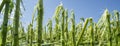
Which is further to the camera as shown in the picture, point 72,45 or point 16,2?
point 72,45

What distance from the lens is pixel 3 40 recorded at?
8.40 m

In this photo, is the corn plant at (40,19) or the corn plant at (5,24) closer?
the corn plant at (5,24)

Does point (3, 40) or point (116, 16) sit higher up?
point (116, 16)

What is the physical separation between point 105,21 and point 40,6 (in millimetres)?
5867

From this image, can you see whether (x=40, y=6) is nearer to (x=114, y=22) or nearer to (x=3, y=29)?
(x=3, y=29)

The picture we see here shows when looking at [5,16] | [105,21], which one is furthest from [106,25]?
[5,16]

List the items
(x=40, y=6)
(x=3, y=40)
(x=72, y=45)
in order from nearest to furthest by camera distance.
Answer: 1. (x=3, y=40)
2. (x=40, y=6)
3. (x=72, y=45)

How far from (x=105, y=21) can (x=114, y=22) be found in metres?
7.14

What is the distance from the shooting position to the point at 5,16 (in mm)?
8461

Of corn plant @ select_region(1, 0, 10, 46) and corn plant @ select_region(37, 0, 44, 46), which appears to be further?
corn plant @ select_region(37, 0, 44, 46)

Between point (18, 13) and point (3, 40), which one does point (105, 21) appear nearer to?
point (18, 13)

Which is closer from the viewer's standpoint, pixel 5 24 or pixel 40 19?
pixel 5 24

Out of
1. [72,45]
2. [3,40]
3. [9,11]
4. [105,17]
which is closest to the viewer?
[3,40]

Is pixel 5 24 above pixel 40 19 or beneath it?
beneath
